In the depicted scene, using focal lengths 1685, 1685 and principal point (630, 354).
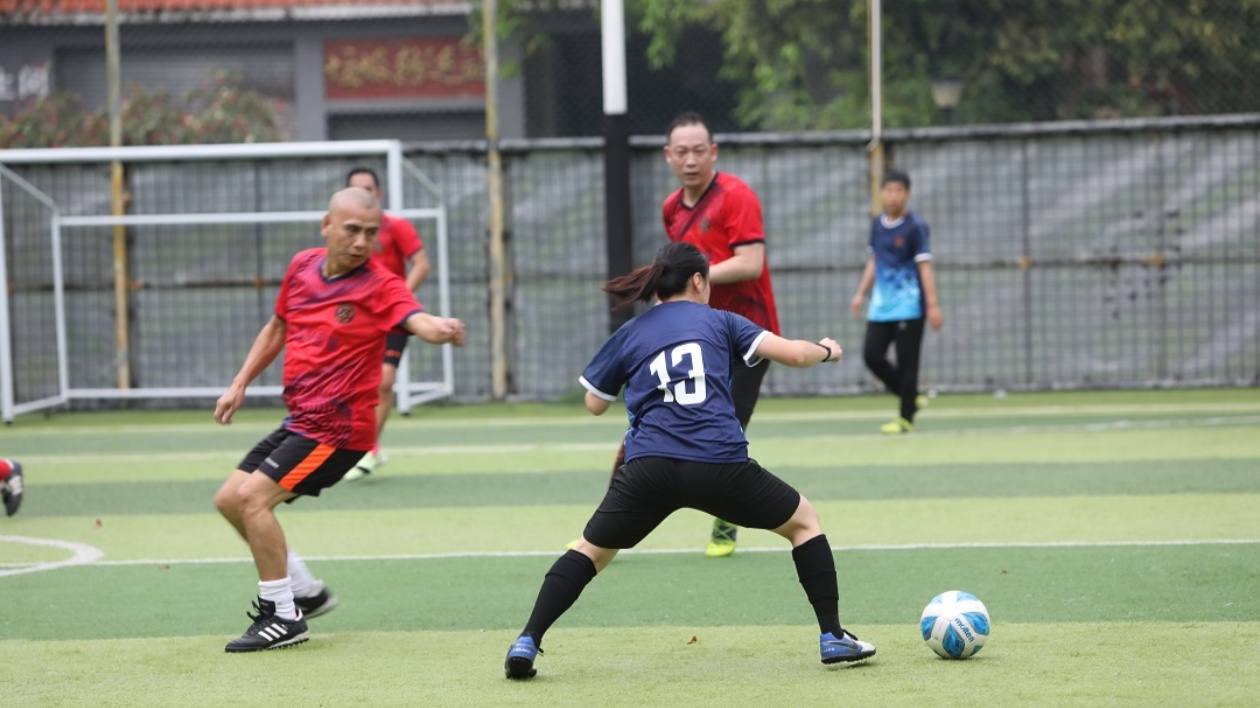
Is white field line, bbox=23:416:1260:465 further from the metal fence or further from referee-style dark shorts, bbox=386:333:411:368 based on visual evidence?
the metal fence

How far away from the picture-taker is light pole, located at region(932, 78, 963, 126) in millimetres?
17297

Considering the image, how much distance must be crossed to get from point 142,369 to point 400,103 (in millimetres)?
5987

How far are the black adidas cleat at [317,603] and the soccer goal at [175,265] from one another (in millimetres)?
10200

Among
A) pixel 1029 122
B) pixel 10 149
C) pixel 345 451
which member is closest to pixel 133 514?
pixel 345 451

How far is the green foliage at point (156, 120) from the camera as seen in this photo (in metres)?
18.2

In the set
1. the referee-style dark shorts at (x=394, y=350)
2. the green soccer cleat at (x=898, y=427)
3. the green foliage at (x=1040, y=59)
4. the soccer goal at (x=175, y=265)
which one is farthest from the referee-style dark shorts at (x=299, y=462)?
the green foliage at (x=1040, y=59)

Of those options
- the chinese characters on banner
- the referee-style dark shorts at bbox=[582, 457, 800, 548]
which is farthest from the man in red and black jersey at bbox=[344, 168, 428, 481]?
the chinese characters on banner

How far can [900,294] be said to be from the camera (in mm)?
13391

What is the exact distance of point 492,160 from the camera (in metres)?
17.3

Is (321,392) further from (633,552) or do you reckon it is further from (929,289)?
(929,289)

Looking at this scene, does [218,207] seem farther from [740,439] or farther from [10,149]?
[740,439]

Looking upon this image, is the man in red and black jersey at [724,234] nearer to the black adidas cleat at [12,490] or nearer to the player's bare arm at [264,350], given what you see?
the player's bare arm at [264,350]

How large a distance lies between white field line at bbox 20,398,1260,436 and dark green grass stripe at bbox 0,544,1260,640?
22.4ft

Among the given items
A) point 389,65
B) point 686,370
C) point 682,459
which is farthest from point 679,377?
point 389,65
